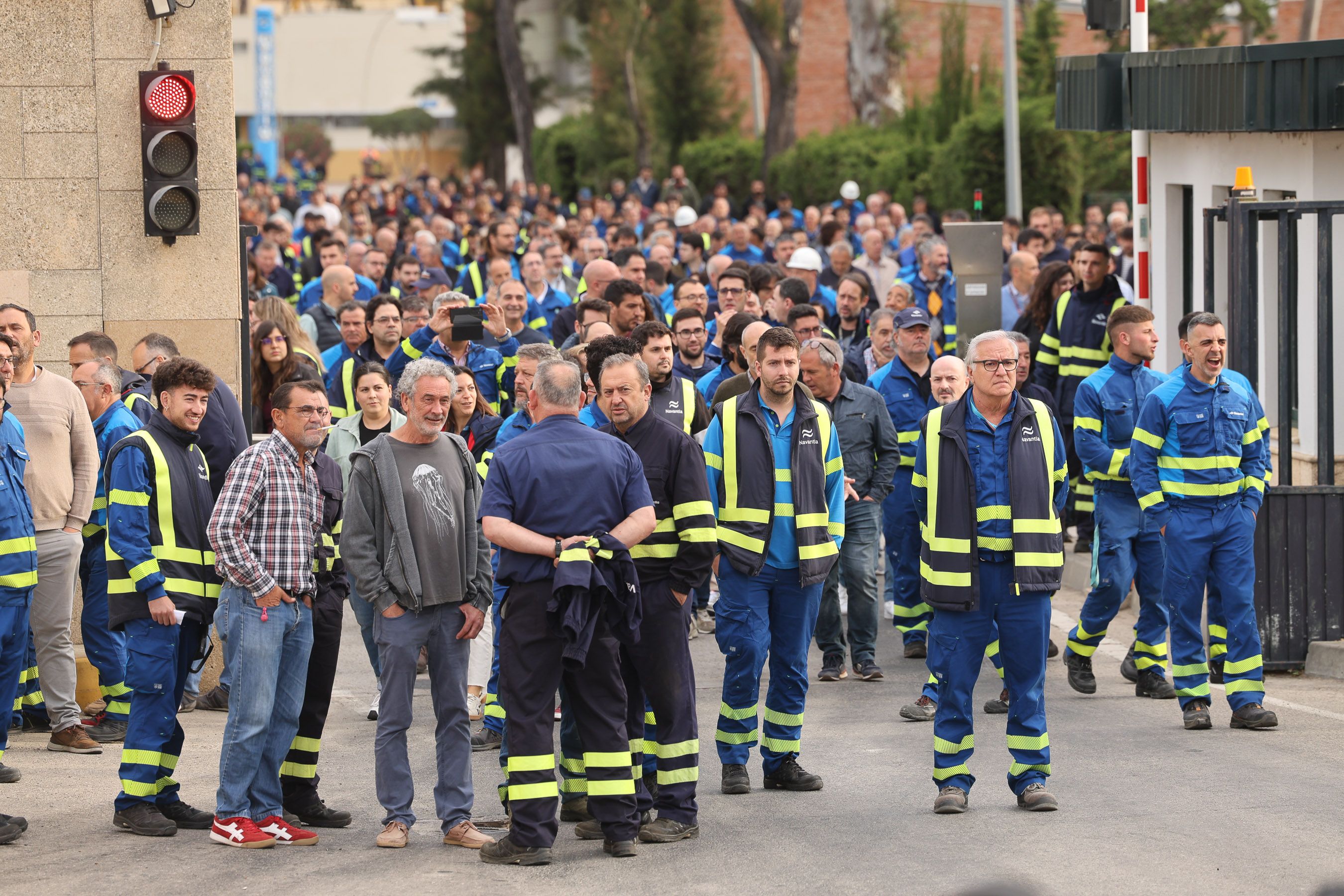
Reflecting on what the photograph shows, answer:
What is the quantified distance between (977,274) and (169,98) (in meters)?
6.84

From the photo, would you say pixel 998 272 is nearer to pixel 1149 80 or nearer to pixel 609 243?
pixel 1149 80

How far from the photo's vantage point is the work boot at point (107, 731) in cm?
929

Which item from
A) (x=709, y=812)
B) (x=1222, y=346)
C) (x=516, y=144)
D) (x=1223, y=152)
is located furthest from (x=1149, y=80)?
(x=516, y=144)

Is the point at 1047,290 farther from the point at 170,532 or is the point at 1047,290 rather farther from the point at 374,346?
the point at 170,532

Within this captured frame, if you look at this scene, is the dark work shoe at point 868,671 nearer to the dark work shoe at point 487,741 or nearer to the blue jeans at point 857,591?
the blue jeans at point 857,591

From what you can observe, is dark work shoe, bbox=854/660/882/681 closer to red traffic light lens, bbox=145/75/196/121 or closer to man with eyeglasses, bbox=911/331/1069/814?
man with eyeglasses, bbox=911/331/1069/814

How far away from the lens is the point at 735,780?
8.20 metres

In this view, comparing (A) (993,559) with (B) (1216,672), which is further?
(B) (1216,672)

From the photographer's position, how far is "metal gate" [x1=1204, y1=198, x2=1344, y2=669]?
10.3m

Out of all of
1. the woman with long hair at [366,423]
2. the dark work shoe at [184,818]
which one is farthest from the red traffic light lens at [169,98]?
the dark work shoe at [184,818]

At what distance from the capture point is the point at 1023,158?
1072 inches

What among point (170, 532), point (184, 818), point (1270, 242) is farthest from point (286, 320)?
point (1270, 242)

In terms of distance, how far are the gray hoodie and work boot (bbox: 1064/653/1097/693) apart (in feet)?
14.1

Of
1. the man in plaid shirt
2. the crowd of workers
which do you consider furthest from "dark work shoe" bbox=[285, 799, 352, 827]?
the man in plaid shirt
